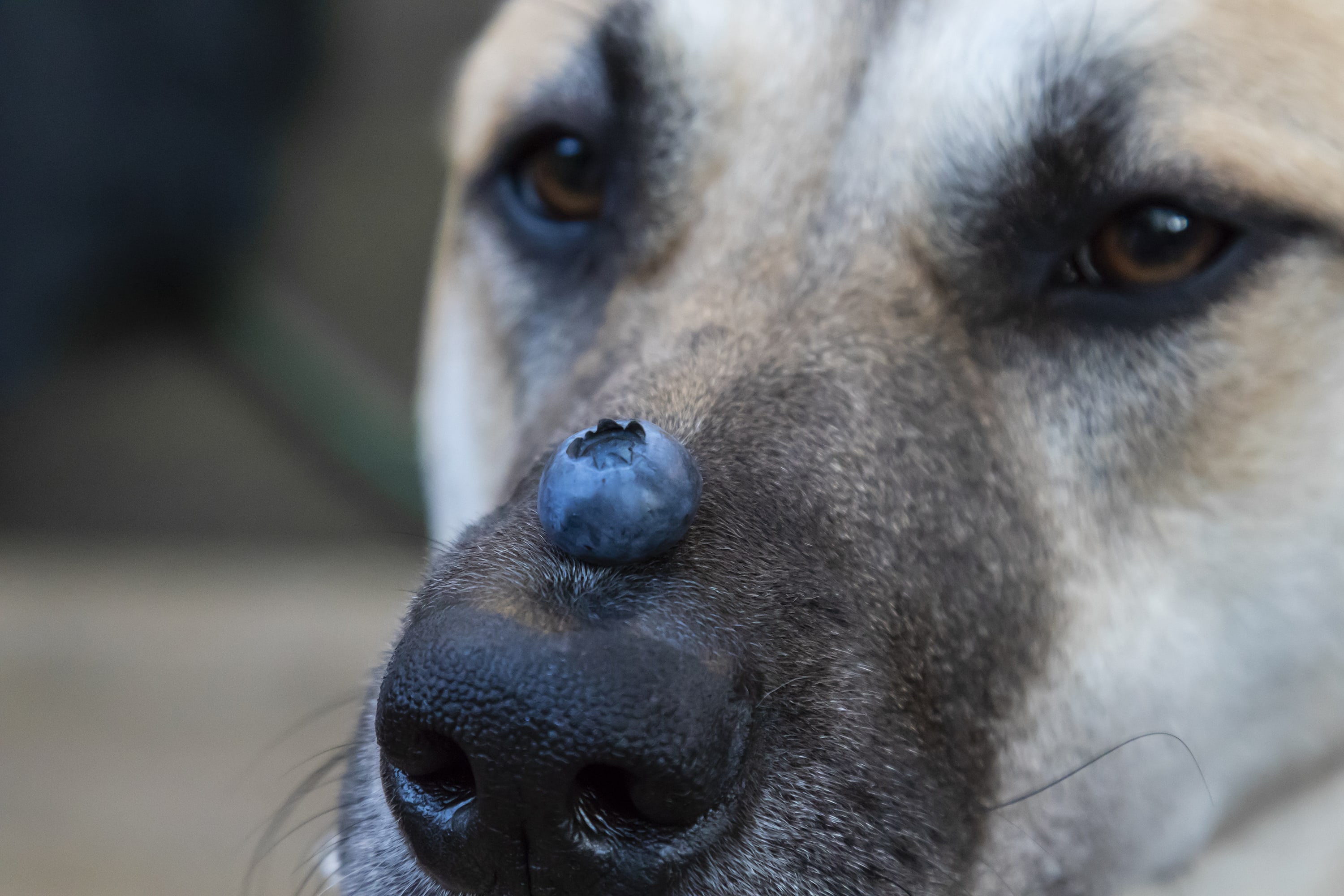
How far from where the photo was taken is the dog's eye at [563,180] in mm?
2084

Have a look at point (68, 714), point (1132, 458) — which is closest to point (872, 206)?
point (1132, 458)

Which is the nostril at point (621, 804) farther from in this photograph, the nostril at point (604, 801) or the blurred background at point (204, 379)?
the blurred background at point (204, 379)

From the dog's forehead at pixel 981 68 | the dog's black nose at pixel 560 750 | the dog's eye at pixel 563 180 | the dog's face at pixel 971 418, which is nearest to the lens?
the dog's black nose at pixel 560 750

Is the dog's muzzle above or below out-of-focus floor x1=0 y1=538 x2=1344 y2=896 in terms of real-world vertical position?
below

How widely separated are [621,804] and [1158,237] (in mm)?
1044

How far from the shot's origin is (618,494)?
1.28 metres

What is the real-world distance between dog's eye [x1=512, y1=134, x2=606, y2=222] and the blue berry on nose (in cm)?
83

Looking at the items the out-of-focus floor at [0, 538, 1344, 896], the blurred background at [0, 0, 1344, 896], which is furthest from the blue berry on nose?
the blurred background at [0, 0, 1344, 896]

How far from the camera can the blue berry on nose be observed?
1.28 m

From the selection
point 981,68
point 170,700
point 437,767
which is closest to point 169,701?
point 170,700

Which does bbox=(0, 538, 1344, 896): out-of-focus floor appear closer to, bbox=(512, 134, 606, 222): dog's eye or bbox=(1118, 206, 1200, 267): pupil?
bbox=(512, 134, 606, 222): dog's eye

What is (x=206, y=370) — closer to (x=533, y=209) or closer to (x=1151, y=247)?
(x=533, y=209)

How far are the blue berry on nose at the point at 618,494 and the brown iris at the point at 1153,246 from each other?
0.73 m

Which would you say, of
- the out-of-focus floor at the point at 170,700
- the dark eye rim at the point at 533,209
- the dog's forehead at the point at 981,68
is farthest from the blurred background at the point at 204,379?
the dog's forehead at the point at 981,68
